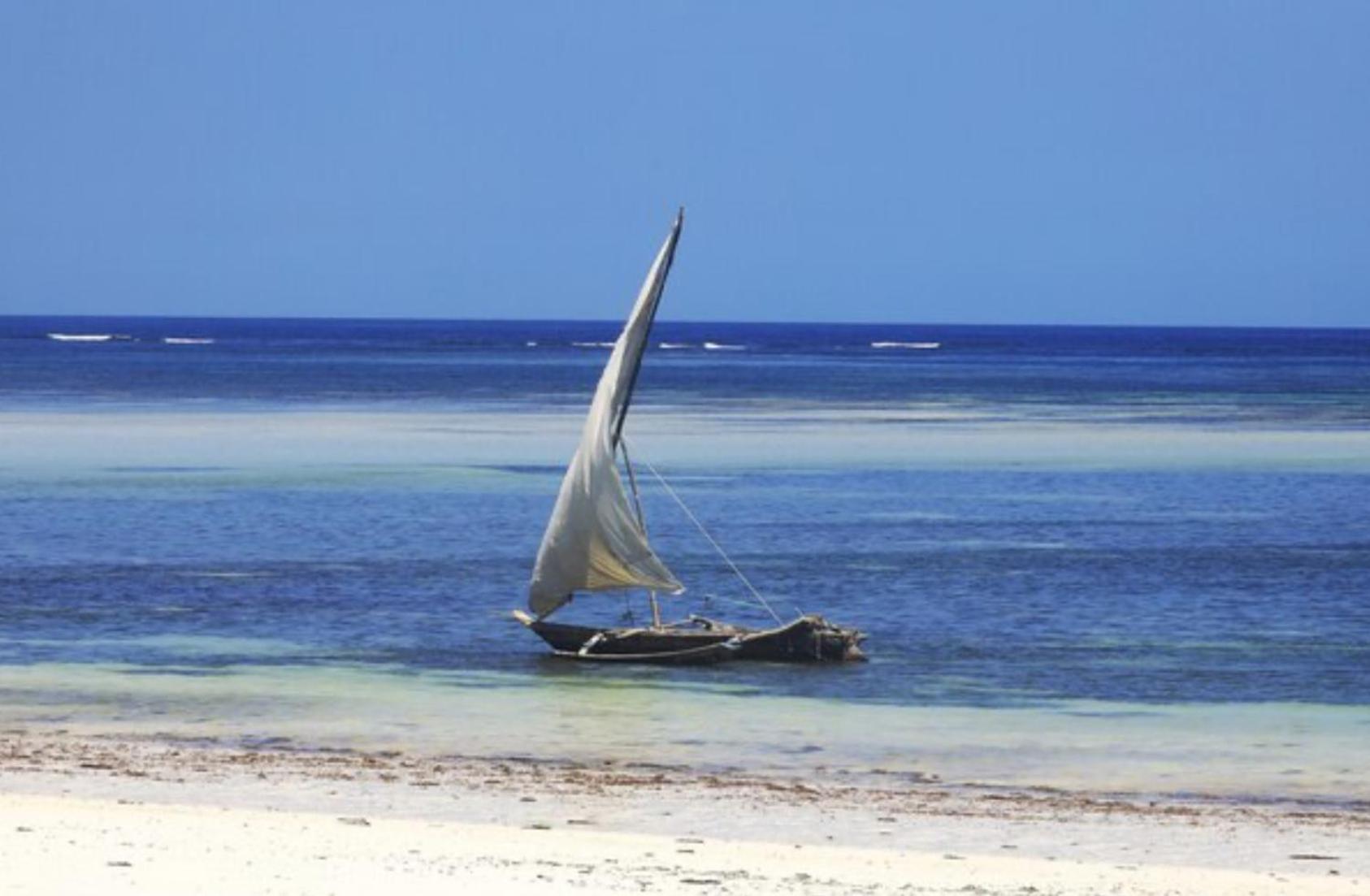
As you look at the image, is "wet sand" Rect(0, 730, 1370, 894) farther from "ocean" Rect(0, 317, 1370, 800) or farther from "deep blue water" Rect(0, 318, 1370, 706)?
"deep blue water" Rect(0, 318, 1370, 706)

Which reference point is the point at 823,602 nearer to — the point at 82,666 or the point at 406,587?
the point at 406,587

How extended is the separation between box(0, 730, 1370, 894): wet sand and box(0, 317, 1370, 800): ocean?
153 cm

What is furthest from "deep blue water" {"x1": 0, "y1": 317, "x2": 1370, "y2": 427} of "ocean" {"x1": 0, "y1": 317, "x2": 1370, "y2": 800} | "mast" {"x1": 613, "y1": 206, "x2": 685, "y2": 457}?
"mast" {"x1": 613, "y1": 206, "x2": 685, "y2": 457}

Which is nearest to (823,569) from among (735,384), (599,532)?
(599,532)

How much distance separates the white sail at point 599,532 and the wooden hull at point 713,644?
3.95ft

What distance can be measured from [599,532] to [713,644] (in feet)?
8.51

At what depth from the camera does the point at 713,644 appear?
30.1 metres

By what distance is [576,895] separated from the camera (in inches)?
623

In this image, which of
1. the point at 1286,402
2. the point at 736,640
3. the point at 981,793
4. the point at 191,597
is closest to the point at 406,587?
the point at 191,597

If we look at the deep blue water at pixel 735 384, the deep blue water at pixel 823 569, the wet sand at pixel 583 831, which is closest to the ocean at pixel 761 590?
the deep blue water at pixel 823 569

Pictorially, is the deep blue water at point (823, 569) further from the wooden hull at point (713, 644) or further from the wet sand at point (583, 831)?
the wet sand at point (583, 831)

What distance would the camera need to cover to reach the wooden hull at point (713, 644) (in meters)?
29.9

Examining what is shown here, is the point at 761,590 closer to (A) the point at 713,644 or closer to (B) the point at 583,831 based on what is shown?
(A) the point at 713,644

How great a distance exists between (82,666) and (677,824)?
11676mm
